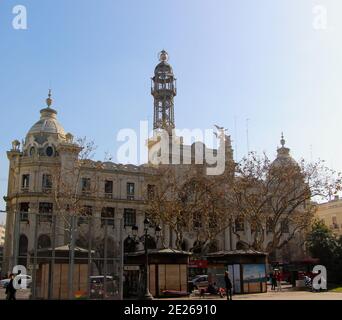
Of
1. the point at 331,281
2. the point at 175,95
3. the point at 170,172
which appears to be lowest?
the point at 331,281

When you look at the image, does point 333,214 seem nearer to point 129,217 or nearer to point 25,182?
point 129,217

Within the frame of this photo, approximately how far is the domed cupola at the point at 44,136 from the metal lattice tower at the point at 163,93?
15.2 m

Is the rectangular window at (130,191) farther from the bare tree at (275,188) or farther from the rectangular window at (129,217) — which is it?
the bare tree at (275,188)

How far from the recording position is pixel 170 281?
30656mm

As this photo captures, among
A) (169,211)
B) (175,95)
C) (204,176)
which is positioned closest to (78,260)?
(169,211)

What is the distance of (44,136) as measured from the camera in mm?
56438

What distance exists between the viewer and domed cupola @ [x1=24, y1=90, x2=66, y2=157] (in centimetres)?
5600

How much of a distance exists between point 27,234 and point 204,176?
19.8m

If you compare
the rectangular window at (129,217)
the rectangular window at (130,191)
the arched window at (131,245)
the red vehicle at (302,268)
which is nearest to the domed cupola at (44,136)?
the rectangular window at (130,191)

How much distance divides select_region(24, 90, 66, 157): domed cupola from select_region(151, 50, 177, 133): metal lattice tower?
15.2 m

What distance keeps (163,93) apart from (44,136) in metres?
20.8

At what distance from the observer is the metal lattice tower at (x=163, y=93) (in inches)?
2749

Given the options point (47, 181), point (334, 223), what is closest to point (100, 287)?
point (47, 181)
